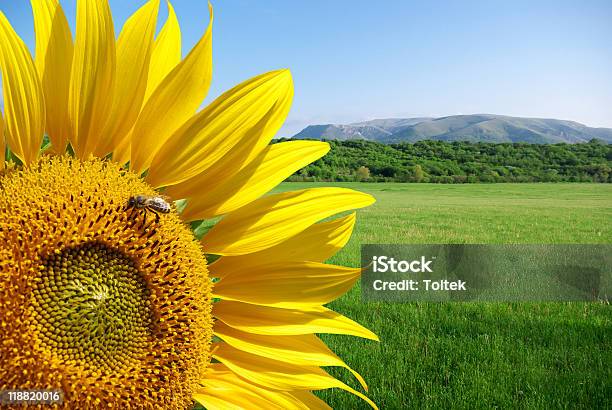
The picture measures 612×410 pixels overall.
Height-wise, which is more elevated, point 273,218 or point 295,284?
point 273,218

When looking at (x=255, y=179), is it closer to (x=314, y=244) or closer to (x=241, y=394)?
(x=314, y=244)

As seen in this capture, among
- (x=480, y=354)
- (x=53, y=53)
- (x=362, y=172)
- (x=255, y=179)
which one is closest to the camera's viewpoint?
(x=53, y=53)

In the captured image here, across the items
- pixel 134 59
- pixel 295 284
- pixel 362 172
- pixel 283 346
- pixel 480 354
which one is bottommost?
pixel 480 354

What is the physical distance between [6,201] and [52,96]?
0.19 metres

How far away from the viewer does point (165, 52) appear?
977mm

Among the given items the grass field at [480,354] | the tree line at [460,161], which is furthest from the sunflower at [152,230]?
the tree line at [460,161]

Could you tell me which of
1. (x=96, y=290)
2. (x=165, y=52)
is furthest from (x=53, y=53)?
(x=96, y=290)

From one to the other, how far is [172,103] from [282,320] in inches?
18.0

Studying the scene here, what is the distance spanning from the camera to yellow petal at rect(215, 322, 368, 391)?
40.6 inches

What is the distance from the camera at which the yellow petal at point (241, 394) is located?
101cm

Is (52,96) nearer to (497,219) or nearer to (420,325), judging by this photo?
(420,325)

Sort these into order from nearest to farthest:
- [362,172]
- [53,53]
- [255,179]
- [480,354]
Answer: [53,53] < [255,179] < [480,354] < [362,172]

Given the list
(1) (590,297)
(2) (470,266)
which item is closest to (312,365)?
(1) (590,297)

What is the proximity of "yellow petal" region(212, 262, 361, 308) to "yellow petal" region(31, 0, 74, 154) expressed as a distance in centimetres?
45
